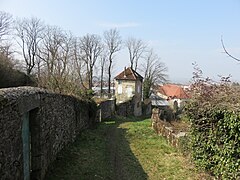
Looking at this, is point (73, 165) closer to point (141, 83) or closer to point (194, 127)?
point (194, 127)

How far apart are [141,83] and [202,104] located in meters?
40.5

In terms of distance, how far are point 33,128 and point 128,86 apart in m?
38.7

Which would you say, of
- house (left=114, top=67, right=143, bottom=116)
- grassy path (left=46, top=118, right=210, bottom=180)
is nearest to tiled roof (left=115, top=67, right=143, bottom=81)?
house (left=114, top=67, right=143, bottom=116)

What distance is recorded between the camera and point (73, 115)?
1396 cm

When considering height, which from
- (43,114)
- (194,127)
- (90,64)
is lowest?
(194,127)

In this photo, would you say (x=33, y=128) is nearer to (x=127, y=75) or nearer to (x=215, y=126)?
(x=215, y=126)

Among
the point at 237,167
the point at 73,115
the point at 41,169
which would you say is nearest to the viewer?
the point at 237,167

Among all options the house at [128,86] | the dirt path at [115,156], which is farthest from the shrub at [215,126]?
the house at [128,86]

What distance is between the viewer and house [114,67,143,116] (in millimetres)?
45125

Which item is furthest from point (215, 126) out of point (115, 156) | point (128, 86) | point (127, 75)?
point (127, 75)

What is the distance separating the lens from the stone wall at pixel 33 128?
16.4ft

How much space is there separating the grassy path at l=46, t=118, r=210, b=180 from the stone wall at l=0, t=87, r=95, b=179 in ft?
1.85

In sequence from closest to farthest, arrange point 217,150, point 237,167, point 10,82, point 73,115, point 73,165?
point 237,167 → point 217,150 → point 73,165 → point 73,115 → point 10,82

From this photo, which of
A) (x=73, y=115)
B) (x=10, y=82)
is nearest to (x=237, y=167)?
(x=73, y=115)
